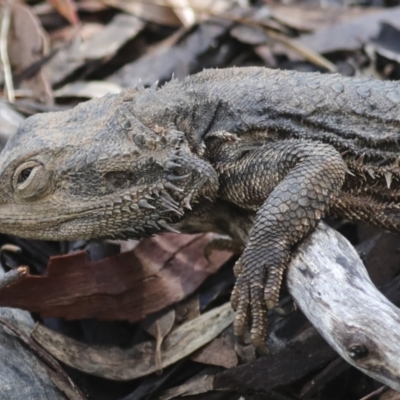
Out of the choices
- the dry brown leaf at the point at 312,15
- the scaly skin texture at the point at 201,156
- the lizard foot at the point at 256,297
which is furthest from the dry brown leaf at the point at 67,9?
the lizard foot at the point at 256,297

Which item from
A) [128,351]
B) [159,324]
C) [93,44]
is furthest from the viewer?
[93,44]

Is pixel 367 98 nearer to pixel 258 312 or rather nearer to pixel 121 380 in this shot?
pixel 258 312

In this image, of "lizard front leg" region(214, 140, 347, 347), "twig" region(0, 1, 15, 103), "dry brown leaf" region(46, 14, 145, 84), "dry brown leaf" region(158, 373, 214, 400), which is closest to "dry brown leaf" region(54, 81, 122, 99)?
"dry brown leaf" region(46, 14, 145, 84)

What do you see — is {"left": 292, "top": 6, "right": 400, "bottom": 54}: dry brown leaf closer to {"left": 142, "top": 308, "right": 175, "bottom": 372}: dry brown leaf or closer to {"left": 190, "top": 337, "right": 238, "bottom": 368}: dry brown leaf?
{"left": 142, "top": 308, "right": 175, "bottom": 372}: dry brown leaf

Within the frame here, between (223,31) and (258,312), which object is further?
(223,31)

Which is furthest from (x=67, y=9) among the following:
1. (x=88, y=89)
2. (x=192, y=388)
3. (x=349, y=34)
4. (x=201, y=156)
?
(x=192, y=388)

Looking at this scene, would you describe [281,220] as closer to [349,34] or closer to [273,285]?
[273,285]

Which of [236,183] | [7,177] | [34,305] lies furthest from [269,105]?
[34,305]

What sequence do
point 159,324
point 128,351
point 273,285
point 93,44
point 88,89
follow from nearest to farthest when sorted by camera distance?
point 273,285 < point 128,351 < point 159,324 < point 88,89 < point 93,44
